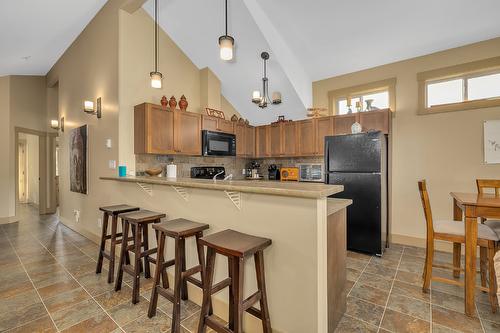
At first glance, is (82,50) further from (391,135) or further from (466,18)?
(466,18)

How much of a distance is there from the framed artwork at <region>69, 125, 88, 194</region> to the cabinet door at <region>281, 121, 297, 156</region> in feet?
11.7

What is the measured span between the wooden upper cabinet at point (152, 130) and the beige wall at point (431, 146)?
338 cm

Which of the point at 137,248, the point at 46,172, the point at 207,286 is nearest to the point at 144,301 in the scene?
the point at 137,248

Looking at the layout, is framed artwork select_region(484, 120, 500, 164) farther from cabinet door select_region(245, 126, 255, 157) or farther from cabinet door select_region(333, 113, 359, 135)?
cabinet door select_region(245, 126, 255, 157)

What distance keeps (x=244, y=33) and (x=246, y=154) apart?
2.28 m

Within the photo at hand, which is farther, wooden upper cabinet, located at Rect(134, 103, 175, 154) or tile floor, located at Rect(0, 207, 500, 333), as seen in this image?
wooden upper cabinet, located at Rect(134, 103, 175, 154)

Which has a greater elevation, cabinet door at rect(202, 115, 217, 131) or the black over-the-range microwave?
cabinet door at rect(202, 115, 217, 131)

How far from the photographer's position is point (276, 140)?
16.5 feet

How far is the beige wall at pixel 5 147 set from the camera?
5266 millimetres

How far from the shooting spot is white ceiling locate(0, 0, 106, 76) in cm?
331

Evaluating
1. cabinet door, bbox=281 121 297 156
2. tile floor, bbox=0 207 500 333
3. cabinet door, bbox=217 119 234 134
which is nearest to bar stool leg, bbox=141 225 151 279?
tile floor, bbox=0 207 500 333

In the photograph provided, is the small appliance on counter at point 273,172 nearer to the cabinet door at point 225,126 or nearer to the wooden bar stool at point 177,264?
the cabinet door at point 225,126

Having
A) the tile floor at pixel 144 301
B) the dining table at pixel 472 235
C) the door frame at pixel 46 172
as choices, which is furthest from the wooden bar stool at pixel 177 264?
the door frame at pixel 46 172

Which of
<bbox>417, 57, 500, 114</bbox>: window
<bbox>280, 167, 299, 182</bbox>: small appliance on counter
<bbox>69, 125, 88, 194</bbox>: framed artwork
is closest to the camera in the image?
<bbox>417, 57, 500, 114</bbox>: window
